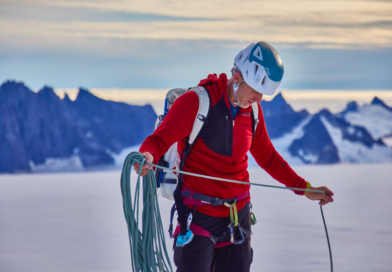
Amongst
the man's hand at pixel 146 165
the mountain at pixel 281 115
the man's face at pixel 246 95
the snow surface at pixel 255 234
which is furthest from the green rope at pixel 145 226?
the mountain at pixel 281 115

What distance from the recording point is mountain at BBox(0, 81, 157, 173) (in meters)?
20.6

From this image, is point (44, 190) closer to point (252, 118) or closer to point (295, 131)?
point (252, 118)

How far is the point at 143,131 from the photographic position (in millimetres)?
22188

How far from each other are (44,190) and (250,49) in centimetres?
706

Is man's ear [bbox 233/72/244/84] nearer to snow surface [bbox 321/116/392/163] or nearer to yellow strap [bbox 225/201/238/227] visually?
yellow strap [bbox 225/201/238/227]

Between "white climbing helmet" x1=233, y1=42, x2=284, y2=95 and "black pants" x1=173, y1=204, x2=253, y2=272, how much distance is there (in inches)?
18.9

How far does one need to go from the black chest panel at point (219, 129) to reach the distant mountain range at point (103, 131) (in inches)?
725

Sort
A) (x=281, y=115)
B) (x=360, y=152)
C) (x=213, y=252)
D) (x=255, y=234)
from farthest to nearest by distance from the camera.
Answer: (x=281, y=115)
(x=360, y=152)
(x=255, y=234)
(x=213, y=252)

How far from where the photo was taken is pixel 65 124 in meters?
21.9

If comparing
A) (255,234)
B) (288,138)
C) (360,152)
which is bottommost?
(255,234)

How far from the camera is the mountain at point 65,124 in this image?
20625 millimetres

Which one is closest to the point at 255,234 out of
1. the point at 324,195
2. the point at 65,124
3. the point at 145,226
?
the point at 324,195

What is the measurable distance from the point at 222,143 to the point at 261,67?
11.7 inches

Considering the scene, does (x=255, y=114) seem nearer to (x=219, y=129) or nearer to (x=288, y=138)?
(x=219, y=129)
